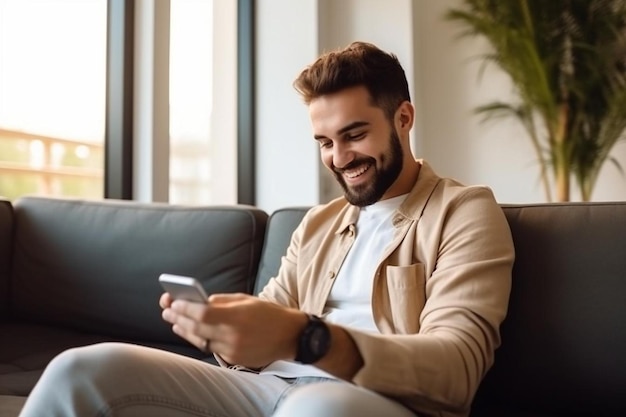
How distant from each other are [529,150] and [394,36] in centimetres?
83

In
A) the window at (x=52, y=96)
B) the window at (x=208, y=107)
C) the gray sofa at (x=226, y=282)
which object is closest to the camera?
the gray sofa at (x=226, y=282)

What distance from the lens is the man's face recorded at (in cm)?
126

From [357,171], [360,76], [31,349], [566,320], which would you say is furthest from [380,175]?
[31,349]

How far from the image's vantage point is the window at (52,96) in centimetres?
241

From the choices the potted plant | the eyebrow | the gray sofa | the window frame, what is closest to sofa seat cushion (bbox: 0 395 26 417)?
the gray sofa

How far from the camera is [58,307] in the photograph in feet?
6.09

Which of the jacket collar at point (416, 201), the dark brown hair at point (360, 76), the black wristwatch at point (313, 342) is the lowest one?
the black wristwatch at point (313, 342)

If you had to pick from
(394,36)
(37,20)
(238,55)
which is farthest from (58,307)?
(394,36)

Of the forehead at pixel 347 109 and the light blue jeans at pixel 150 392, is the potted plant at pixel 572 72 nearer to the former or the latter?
the forehead at pixel 347 109

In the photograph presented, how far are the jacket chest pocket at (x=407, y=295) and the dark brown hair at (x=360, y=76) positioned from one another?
0.32 meters

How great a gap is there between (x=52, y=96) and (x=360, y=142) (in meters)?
1.71

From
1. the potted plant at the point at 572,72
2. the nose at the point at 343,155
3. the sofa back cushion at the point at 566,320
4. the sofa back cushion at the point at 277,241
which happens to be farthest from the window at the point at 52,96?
the sofa back cushion at the point at 566,320

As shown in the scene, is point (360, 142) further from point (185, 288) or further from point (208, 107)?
point (208, 107)

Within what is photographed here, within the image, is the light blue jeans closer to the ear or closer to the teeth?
the teeth
